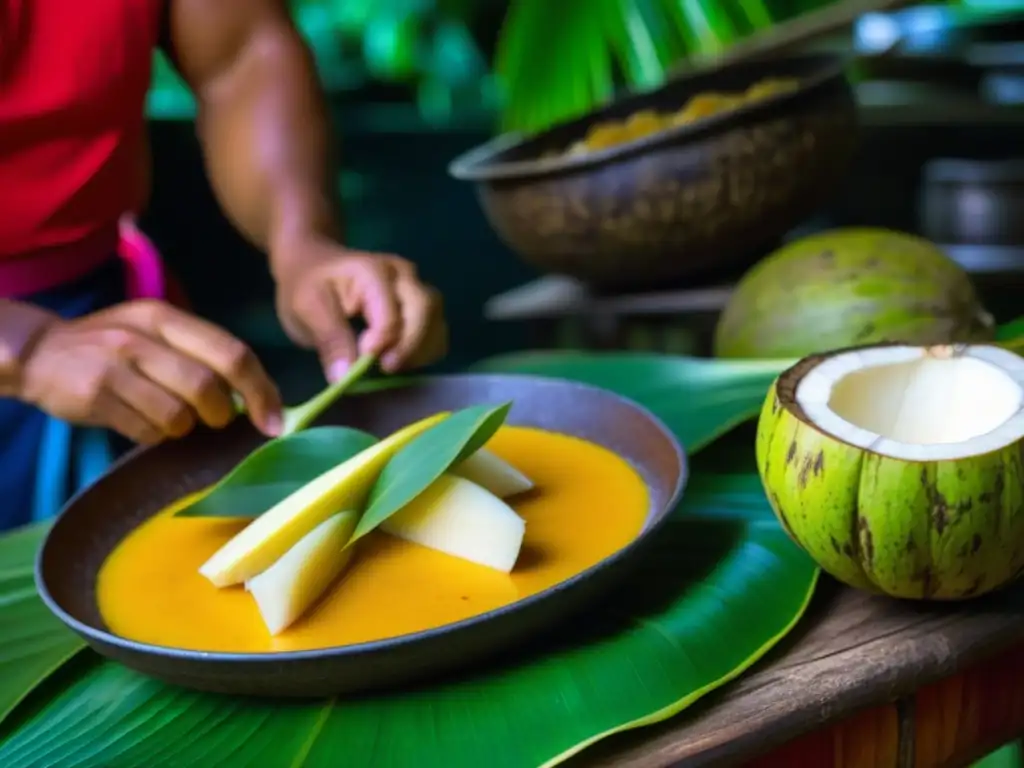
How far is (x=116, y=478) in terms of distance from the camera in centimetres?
75

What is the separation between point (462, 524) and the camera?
0.62 m

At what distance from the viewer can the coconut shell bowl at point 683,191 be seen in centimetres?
131

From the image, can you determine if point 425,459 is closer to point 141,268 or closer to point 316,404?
point 316,404

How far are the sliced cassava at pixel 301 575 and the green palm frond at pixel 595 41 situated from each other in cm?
177

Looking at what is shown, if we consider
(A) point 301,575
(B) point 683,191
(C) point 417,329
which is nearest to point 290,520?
(A) point 301,575

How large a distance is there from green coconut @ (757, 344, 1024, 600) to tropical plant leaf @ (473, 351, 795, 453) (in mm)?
161

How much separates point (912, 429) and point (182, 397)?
48cm

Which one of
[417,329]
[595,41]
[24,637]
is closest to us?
[24,637]

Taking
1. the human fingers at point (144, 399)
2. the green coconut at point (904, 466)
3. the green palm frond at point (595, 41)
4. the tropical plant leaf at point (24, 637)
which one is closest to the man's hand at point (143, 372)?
the human fingers at point (144, 399)

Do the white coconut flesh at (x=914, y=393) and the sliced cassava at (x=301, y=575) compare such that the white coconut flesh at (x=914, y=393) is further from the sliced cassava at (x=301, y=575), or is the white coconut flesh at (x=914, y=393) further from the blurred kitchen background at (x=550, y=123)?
the blurred kitchen background at (x=550, y=123)

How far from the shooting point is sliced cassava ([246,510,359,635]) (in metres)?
0.57

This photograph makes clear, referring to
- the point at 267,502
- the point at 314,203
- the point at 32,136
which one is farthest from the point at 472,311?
the point at 267,502

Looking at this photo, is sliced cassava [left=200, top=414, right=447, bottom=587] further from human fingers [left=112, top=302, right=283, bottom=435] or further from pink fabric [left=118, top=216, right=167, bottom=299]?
pink fabric [left=118, top=216, right=167, bottom=299]

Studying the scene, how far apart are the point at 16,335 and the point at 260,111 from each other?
1.38ft
